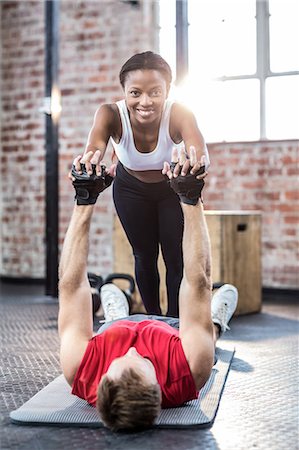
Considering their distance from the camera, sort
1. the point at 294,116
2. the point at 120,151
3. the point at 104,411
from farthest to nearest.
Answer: the point at 294,116 < the point at 120,151 < the point at 104,411

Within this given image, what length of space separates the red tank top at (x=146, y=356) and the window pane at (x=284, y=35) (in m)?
3.18

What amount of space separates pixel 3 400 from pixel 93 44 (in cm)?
Answer: 356

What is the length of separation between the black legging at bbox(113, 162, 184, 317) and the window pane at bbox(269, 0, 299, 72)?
2525 mm

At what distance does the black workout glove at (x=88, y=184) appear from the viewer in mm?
1799

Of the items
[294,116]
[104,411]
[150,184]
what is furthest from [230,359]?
[294,116]

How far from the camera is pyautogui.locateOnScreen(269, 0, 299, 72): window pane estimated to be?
445 centimetres

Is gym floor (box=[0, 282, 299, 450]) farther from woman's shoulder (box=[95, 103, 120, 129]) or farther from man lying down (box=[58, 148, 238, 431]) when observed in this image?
woman's shoulder (box=[95, 103, 120, 129])

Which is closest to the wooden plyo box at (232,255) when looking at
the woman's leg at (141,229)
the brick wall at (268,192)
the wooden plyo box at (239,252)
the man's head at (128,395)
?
the wooden plyo box at (239,252)

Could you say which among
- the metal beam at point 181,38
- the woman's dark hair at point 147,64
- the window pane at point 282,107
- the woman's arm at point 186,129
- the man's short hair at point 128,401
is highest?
the metal beam at point 181,38

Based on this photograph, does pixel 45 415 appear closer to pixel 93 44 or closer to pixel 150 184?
pixel 150 184

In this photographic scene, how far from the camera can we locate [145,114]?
6.81 feet

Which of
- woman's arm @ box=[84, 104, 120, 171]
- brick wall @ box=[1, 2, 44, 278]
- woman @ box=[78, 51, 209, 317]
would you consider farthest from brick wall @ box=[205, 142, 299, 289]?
woman's arm @ box=[84, 104, 120, 171]

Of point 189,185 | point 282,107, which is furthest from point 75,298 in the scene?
point 282,107

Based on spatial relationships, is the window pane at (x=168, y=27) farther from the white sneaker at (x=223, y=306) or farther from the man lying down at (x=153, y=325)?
the man lying down at (x=153, y=325)
